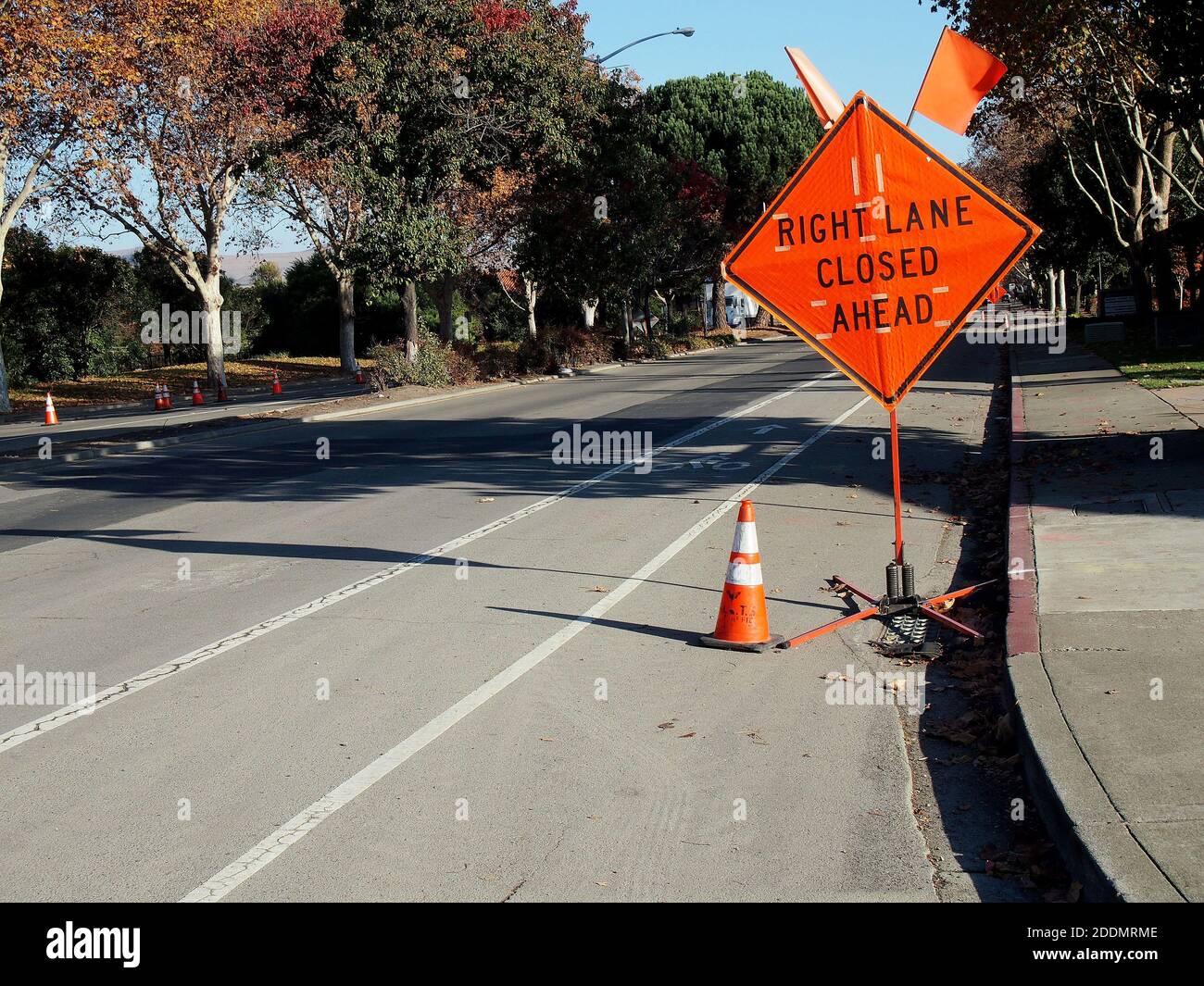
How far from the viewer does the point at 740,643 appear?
23.8 feet

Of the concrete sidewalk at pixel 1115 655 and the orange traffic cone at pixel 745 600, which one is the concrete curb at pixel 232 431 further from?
the concrete sidewalk at pixel 1115 655

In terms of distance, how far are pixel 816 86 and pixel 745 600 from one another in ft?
11.5

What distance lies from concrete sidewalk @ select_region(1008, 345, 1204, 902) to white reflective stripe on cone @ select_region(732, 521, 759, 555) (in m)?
1.54

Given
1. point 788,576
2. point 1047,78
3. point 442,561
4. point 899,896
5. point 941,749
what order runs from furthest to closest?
point 1047,78 < point 442,561 < point 788,576 < point 941,749 < point 899,896

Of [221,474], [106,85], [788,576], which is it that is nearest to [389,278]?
[106,85]

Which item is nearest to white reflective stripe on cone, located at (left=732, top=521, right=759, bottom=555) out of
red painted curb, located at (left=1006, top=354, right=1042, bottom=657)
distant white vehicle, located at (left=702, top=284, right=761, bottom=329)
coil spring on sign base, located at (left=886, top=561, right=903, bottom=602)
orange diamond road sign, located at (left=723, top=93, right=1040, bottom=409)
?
coil spring on sign base, located at (left=886, top=561, right=903, bottom=602)

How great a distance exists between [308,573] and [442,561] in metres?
1.07

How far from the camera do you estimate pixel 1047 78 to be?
33.5 m

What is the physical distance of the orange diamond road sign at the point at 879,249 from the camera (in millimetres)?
7898

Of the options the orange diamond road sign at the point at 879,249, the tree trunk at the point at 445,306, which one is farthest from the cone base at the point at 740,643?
the tree trunk at the point at 445,306

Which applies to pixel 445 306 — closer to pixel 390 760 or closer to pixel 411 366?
pixel 411 366

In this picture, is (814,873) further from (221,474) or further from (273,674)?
(221,474)

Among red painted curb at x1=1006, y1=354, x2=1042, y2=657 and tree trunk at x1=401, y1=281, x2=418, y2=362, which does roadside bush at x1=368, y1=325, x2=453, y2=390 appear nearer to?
tree trunk at x1=401, y1=281, x2=418, y2=362
